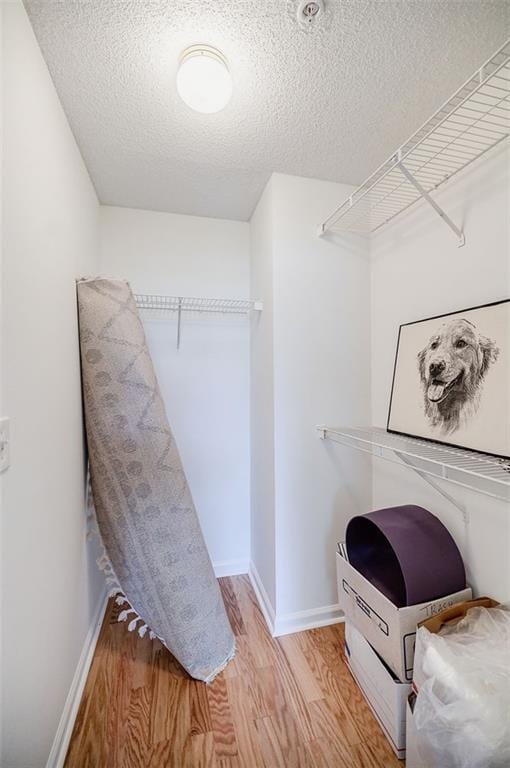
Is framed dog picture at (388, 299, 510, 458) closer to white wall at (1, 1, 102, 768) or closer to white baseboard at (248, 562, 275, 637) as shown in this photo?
white baseboard at (248, 562, 275, 637)

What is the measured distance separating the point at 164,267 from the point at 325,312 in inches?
40.9

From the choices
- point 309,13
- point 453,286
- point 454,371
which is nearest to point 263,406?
point 454,371

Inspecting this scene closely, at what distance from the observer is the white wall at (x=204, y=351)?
1889 mm

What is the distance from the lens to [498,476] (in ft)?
2.77

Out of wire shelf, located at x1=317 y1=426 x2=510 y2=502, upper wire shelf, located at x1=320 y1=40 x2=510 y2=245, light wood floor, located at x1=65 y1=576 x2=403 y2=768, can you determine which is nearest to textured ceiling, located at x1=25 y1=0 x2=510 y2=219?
upper wire shelf, located at x1=320 y1=40 x2=510 y2=245

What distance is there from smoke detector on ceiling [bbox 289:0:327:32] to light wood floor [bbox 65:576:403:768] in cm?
230

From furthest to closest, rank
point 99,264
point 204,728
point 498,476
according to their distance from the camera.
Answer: point 99,264 < point 204,728 < point 498,476

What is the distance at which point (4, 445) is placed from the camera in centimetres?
71

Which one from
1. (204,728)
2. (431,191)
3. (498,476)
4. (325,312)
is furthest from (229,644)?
(431,191)

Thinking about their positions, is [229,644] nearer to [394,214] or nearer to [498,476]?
[498,476]

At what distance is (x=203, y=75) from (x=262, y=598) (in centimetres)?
230

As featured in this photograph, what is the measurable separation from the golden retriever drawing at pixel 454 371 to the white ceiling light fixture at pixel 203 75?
1.13m

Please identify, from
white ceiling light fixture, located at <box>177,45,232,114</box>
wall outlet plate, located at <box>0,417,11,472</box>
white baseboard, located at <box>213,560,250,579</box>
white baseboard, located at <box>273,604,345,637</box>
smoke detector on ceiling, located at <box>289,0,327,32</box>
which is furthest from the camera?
white baseboard, located at <box>213,560,250,579</box>

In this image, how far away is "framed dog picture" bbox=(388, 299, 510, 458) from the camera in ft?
3.23
